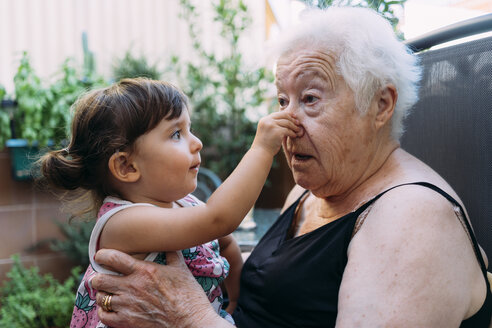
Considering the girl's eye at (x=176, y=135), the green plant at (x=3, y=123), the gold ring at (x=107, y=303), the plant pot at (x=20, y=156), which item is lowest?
the plant pot at (x=20, y=156)

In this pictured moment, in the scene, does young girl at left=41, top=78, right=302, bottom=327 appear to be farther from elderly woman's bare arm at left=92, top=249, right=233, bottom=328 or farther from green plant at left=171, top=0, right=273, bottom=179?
green plant at left=171, top=0, right=273, bottom=179

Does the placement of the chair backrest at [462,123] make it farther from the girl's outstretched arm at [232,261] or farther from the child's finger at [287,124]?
the girl's outstretched arm at [232,261]

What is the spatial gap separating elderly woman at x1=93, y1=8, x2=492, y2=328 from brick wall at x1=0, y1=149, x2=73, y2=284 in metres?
2.72

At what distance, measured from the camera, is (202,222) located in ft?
3.71

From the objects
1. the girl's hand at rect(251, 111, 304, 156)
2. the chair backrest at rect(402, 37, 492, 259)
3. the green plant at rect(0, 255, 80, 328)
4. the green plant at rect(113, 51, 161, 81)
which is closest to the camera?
the girl's hand at rect(251, 111, 304, 156)

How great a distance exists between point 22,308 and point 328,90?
2.42 m

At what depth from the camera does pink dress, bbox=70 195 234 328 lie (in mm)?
1228

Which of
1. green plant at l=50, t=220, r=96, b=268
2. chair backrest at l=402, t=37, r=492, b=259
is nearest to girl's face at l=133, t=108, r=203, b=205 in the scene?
chair backrest at l=402, t=37, r=492, b=259

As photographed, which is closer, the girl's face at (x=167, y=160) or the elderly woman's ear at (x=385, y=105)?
the girl's face at (x=167, y=160)

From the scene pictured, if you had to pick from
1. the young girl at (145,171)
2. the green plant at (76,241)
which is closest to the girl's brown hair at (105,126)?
the young girl at (145,171)

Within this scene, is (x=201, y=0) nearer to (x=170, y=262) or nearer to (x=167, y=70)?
(x=167, y=70)

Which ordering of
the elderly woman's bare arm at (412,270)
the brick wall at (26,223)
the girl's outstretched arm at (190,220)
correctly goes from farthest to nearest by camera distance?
the brick wall at (26,223)
the girl's outstretched arm at (190,220)
the elderly woman's bare arm at (412,270)

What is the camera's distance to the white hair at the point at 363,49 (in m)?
1.27

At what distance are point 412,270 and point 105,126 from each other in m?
0.88
